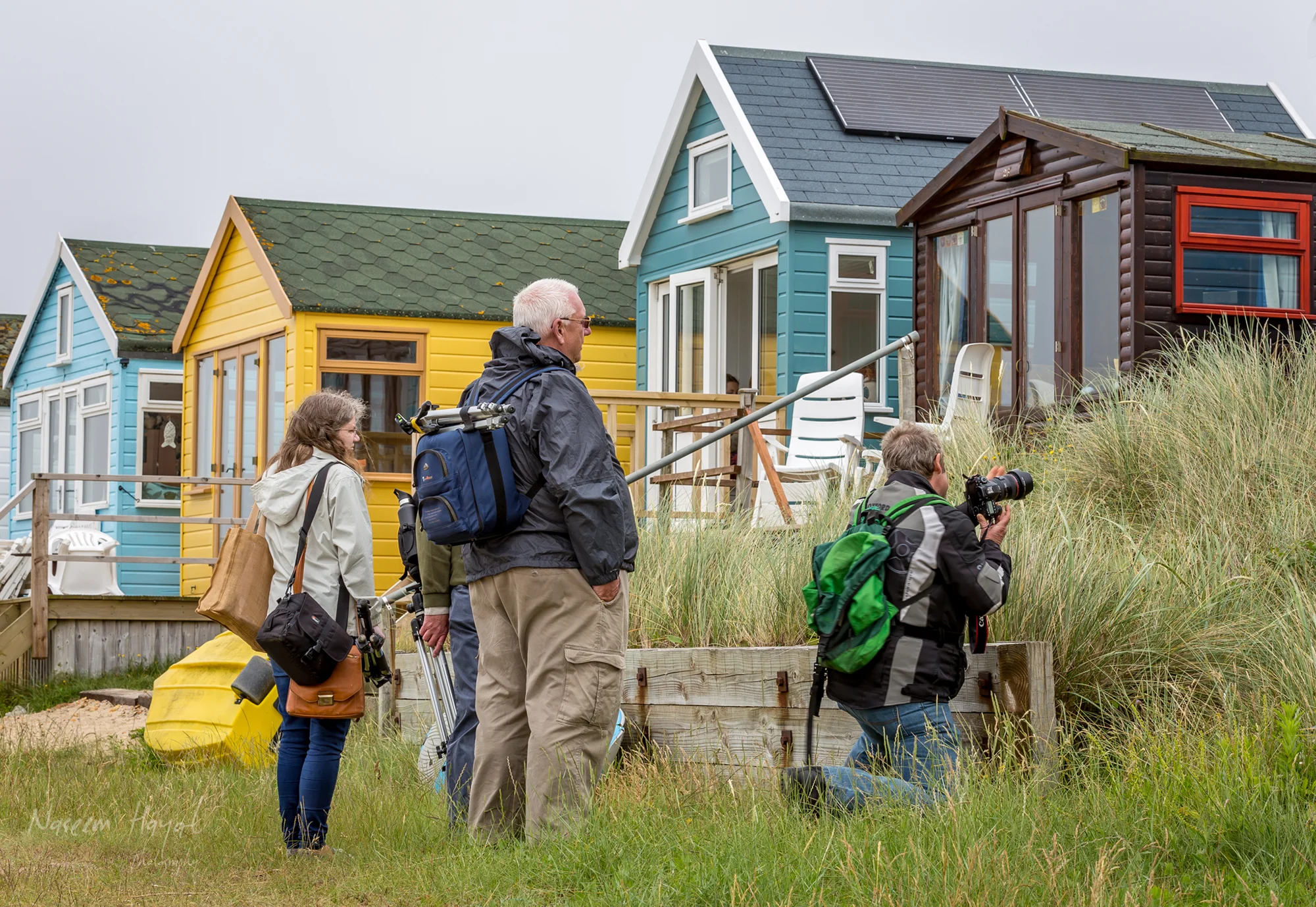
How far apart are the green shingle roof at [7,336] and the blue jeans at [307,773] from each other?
2262cm

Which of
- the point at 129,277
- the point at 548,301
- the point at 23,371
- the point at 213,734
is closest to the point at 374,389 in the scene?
the point at 129,277

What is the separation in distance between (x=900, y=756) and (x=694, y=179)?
12406 millimetres

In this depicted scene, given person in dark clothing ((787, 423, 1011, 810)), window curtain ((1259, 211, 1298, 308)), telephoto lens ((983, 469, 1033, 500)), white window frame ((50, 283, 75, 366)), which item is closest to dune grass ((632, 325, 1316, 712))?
telephoto lens ((983, 469, 1033, 500))

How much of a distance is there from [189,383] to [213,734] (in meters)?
12.2

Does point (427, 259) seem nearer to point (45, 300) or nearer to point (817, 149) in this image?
point (817, 149)

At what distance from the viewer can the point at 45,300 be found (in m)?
23.5

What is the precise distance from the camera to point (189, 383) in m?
19.4

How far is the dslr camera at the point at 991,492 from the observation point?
17.3 feet

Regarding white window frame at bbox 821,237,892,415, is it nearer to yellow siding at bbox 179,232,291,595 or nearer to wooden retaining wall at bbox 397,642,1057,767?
yellow siding at bbox 179,232,291,595

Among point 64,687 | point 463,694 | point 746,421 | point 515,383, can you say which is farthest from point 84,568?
point 515,383

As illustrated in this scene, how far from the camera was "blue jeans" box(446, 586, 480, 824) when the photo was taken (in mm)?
5430

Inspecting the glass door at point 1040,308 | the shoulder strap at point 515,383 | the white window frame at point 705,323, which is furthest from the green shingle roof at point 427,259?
the shoulder strap at point 515,383

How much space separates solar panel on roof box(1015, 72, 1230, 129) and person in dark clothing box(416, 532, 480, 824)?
13301 millimetres

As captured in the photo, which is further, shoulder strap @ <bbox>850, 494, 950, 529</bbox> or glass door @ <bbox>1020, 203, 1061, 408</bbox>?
glass door @ <bbox>1020, 203, 1061, 408</bbox>
